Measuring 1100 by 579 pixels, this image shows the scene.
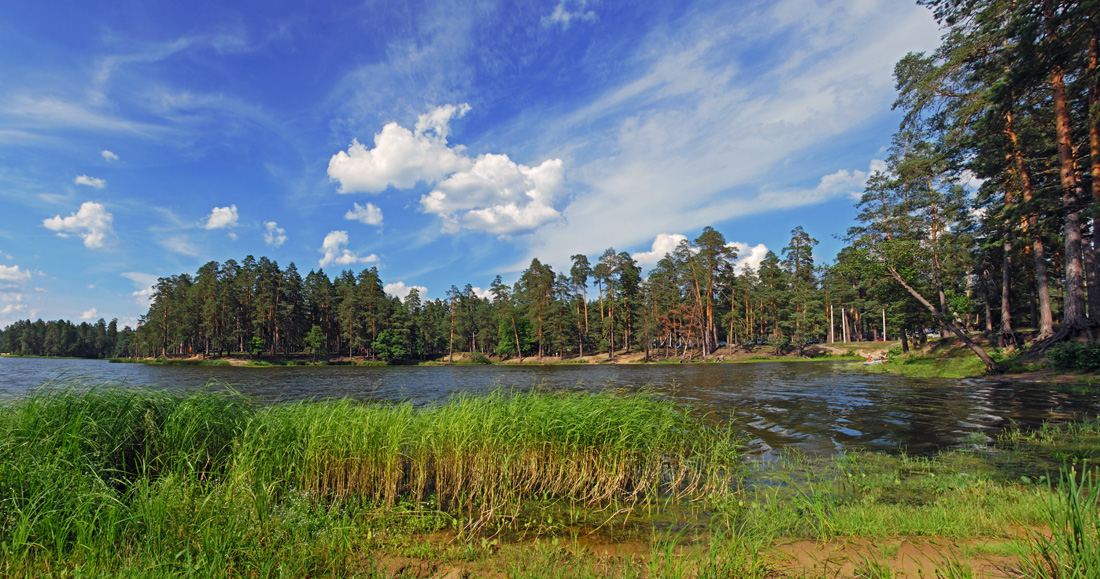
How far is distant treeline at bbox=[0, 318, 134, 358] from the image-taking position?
122 meters

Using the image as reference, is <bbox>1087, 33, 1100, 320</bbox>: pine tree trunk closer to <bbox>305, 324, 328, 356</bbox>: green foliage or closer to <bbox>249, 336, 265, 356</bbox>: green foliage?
<bbox>305, 324, 328, 356</bbox>: green foliage

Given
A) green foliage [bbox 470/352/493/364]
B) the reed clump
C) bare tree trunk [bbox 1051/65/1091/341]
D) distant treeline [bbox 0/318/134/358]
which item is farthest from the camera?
distant treeline [bbox 0/318/134/358]

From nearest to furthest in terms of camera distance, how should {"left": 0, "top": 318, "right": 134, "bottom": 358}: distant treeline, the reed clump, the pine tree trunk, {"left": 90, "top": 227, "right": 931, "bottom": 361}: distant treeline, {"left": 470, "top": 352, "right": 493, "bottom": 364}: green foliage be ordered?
the reed clump → the pine tree trunk → {"left": 90, "top": 227, "right": 931, "bottom": 361}: distant treeline → {"left": 470, "top": 352, "right": 493, "bottom": 364}: green foliage → {"left": 0, "top": 318, "right": 134, "bottom": 358}: distant treeline

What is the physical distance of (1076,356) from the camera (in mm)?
17828

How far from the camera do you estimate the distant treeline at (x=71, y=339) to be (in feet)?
402

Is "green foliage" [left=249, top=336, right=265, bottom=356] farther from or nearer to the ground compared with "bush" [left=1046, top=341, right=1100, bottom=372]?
nearer to the ground

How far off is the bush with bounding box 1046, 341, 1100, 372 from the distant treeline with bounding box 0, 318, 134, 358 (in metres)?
169

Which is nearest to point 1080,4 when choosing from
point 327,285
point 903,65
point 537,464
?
point 903,65

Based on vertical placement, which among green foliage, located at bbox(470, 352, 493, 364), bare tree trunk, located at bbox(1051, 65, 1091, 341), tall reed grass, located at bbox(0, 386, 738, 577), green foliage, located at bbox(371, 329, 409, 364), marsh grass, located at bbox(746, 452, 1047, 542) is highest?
bare tree trunk, located at bbox(1051, 65, 1091, 341)

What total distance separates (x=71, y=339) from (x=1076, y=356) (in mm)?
192075

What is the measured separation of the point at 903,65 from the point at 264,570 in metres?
33.3

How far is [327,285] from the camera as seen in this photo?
302 feet

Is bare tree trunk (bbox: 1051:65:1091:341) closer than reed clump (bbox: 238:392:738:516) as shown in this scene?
No

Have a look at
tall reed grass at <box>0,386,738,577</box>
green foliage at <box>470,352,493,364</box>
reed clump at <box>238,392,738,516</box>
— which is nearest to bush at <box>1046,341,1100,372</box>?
tall reed grass at <box>0,386,738,577</box>
